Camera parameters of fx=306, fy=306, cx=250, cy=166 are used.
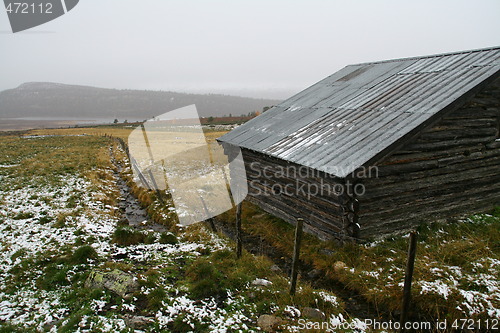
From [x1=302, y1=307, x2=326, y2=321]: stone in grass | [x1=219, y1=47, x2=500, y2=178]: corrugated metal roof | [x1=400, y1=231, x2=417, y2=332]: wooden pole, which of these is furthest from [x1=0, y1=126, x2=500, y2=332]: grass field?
[x1=219, y1=47, x2=500, y2=178]: corrugated metal roof

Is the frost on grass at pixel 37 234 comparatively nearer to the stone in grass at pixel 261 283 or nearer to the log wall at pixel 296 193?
the stone in grass at pixel 261 283

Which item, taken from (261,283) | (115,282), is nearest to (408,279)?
(261,283)

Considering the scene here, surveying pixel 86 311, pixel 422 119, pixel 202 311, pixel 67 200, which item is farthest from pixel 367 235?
pixel 67 200

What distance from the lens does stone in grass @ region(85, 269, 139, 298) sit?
6446 mm

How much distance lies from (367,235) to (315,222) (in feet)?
5.49

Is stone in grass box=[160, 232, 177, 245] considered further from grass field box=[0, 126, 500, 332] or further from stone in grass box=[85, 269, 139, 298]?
stone in grass box=[85, 269, 139, 298]

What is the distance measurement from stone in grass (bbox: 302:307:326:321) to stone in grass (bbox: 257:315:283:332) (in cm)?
51

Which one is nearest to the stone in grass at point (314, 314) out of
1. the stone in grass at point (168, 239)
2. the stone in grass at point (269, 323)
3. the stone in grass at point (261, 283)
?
the stone in grass at point (269, 323)

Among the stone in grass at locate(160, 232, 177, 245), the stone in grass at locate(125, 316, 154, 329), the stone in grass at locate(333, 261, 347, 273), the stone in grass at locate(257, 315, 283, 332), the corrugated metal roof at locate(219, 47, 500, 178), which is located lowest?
the stone in grass at locate(333, 261, 347, 273)

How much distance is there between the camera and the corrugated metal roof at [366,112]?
8.08 m

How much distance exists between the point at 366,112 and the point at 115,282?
8.54 metres

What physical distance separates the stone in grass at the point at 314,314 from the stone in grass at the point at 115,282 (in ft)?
11.8

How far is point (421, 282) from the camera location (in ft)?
20.0

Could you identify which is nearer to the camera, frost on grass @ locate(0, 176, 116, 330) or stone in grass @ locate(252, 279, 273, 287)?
frost on grass @ locate(0, 176, 116, 330)
